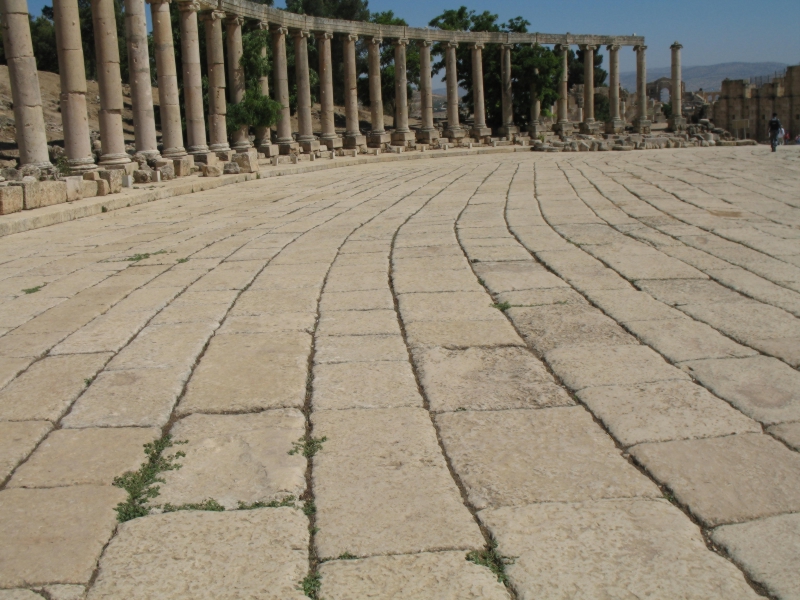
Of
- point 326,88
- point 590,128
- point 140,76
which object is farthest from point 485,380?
point 590,128

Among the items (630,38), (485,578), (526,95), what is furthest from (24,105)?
(630,38)

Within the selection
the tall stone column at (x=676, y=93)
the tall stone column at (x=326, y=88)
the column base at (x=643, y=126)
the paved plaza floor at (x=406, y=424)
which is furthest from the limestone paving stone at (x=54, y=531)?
the tall stone column at (x=676, y=93)

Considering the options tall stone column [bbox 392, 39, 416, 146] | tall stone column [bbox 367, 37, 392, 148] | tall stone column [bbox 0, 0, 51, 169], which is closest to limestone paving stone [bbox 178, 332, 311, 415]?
tall stone column [bbox 0, 0, 51, 169]

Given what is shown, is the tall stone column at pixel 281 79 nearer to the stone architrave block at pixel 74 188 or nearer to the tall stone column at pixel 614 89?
the stone architrave block at pixel 74 188

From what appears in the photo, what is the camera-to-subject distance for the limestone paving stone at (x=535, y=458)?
115 inches

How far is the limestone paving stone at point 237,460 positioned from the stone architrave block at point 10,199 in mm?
8704

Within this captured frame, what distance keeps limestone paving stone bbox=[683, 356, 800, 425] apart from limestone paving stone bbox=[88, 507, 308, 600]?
7.21 feet

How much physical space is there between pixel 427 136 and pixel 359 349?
96.1ft

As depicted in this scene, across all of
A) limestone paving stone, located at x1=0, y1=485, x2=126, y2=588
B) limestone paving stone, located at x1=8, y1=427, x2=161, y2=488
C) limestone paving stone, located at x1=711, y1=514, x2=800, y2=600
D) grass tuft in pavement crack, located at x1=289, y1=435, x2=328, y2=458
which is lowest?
limestone paving stone, located at x1=711, y1=514, x2=800, y2=600

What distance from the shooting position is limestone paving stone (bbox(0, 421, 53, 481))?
326 centimetres

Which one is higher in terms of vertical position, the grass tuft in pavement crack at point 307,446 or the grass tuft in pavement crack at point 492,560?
the grass tuft in pavement crack at point 307,446

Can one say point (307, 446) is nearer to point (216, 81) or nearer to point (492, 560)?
point (492, 560)

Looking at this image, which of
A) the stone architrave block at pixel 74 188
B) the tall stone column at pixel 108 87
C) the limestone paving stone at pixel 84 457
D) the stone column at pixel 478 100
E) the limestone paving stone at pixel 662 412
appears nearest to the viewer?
the limestone paving stone at pixel 84 457

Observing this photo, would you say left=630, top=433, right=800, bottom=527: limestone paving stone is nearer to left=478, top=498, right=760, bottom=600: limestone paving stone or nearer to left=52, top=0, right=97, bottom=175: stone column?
left=478, top=498, right=760, bottom=600: limestone paving stone
